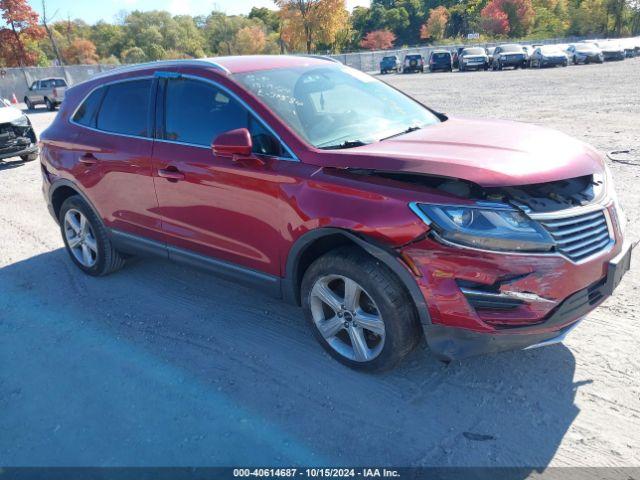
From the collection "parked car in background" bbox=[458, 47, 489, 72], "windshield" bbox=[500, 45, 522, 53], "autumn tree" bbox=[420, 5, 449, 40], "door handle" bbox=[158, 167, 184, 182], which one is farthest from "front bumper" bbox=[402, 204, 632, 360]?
"autumn tree" bbox=[420, 5, 449, 40]

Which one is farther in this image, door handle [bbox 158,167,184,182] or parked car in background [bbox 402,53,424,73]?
parked car in background [bbox 402,53,424,73]

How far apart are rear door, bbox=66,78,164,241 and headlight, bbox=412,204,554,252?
2.46 m

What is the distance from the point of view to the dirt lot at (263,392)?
2760 mm

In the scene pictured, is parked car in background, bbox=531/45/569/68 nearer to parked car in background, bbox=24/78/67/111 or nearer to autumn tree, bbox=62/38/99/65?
parked car in background, bbox=24/78/67/111

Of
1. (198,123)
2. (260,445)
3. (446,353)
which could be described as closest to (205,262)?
(198,123)

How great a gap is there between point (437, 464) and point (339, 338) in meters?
1.09

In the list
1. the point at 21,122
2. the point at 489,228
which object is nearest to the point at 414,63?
the point at 21,122

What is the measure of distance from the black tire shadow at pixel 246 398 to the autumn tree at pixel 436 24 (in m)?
91.8

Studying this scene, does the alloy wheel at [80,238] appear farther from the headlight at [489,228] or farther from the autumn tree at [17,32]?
the autumn tree at [17,32]

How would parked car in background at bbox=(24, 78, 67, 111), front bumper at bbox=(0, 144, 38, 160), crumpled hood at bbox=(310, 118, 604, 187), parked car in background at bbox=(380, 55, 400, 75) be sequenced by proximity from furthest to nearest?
parked car in background at bbox=(380, 55, 400, 75) → parked car in background at bbox=(24, 78, 67, 111) → front bumper at bbox=(0, 144, 38, 160) → crumpled hood at bbox=(310, 118, 604, 187)

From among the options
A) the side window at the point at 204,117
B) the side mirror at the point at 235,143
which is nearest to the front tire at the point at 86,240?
the side window at the point at 204,117

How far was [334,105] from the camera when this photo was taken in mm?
3877

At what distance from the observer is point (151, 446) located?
2.87m

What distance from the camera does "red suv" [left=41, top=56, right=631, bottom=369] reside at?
2.74 meters
